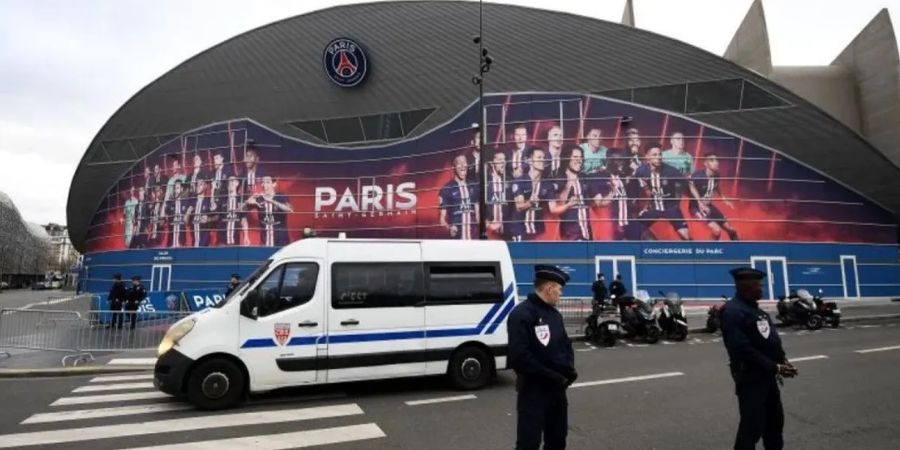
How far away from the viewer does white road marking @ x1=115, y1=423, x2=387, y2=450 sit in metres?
5.43

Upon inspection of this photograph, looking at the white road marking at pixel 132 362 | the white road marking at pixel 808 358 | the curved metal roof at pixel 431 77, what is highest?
the curved metal roof at pixel 431 77

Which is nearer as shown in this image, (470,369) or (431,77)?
(470,369)

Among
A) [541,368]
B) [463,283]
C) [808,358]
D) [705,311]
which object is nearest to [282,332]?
[463,283]

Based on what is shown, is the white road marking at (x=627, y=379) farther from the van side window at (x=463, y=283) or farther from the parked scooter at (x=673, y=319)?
the parked scooter at (x=673, y=319)

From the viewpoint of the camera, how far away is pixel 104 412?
7.00 m

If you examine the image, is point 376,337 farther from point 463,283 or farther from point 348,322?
point 463,283

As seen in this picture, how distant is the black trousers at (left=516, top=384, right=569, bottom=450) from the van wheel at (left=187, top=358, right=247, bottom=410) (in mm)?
4857

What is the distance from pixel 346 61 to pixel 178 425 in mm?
29570

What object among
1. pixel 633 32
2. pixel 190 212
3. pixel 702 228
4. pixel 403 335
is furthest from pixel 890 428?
pixel 190 212

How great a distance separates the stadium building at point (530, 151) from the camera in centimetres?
2583

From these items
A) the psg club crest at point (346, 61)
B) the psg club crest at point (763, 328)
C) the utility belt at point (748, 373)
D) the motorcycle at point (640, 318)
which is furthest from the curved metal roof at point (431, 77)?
the utility belt at point (748, 373)

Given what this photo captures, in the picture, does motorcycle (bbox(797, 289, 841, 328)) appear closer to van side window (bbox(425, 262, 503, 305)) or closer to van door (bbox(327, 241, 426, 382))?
van side window (bbox(425, 262, 503, 305))

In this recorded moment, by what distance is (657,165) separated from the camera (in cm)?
2647

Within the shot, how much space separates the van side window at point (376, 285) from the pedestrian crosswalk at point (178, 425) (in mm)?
1448
